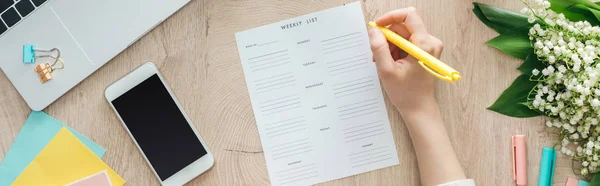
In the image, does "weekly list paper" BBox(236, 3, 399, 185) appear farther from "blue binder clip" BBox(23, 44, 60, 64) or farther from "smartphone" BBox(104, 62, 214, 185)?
"blue binder clip" BBox(23, 44, 60, 64)

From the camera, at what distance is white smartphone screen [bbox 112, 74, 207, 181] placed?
0.90 metres

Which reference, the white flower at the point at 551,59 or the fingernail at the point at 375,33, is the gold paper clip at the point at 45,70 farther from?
the white flower at the point at 551,59

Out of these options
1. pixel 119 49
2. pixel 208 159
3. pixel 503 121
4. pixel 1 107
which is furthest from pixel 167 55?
pixel 503 121

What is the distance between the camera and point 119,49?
0.90 metres

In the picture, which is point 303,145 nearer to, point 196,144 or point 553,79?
point 196,144

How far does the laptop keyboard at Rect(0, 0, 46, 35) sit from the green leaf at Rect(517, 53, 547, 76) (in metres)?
0.82

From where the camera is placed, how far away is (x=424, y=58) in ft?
2.65

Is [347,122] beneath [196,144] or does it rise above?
beneath

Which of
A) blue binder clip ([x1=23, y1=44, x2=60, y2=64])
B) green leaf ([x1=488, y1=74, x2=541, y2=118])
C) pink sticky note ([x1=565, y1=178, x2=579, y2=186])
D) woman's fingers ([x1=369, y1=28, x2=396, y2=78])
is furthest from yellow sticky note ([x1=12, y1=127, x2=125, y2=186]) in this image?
pink sticky note ([x1=565, y1=178, x2=579, y2=186])

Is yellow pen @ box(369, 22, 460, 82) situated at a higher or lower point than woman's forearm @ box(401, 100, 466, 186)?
higher

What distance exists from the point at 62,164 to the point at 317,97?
459 millimetres

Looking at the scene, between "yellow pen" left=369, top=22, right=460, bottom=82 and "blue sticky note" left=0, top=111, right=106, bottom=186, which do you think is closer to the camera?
"yellow pen" left=369, top=22, right=460, bottom=82

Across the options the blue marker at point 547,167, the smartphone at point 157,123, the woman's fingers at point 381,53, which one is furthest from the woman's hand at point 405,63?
the smartphone at point 157,123

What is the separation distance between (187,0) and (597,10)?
680mm
